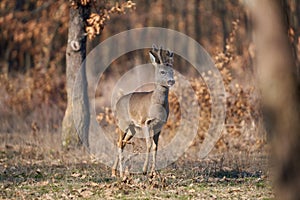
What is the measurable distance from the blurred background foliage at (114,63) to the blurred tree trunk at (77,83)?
56cm

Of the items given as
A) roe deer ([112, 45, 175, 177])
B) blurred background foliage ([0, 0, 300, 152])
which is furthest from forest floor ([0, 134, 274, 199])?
blurred background foliage ([0, 0, 300, 152])

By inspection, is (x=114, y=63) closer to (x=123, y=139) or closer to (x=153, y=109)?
(x=123, y=139)

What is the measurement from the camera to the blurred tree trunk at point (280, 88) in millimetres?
3848

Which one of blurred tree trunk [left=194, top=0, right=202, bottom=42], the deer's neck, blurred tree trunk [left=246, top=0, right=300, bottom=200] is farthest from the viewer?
blurred tree trunk [left=194, top=0, right=202, bottom=42]

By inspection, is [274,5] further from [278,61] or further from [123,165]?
[123,165]

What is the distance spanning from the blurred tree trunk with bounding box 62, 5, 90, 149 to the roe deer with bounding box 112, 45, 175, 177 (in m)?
3.64

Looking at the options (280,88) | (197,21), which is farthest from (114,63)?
(280,88)

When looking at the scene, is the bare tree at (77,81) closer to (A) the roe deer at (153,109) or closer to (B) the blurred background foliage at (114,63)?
(B) the blurred background foliage at (114,63)

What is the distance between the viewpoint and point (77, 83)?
14.5 meters

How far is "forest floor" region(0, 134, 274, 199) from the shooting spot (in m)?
8.77

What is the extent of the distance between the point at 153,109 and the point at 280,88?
662 cm

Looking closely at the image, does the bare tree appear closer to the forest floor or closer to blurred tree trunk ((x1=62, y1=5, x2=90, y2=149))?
blurred tree trunk ((x1=62, y1=5, x2=90, y2=149))

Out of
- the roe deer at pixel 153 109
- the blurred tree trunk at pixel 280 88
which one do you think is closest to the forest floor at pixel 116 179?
the roe deer at pixel 153 109

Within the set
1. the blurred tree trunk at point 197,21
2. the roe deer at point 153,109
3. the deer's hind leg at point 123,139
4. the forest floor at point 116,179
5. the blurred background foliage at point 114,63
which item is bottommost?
the forest floor at point 116,179
